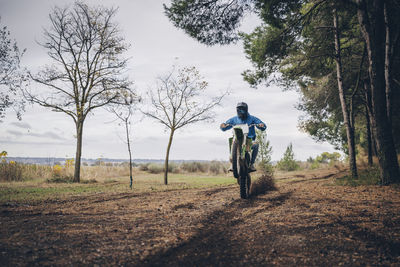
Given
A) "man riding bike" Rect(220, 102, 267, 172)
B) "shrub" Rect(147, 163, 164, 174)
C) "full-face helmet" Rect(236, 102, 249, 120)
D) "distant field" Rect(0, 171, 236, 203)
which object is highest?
"full-face helmet" Rect(236, 102, 249, 120)

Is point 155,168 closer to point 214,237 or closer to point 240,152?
point 240,152

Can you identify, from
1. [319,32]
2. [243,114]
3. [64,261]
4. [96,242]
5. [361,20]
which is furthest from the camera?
[319,32]

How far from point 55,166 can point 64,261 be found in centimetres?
1984

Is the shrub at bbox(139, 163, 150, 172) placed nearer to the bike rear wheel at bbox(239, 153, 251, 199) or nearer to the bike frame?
the bike rear wheel at bbox(239, 153, 251, 199)

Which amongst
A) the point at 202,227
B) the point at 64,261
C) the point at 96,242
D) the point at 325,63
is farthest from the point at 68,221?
the point at 325,63

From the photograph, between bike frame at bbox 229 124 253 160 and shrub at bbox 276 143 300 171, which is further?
shrub at bbox 276 143 300 171

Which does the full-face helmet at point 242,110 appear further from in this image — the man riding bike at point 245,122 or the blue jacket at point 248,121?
the blue jacket at point 248,121

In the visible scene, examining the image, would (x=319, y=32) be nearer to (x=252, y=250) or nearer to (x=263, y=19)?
(x=263, y=19)

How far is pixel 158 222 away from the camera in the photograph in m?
4.18

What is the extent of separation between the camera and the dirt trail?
260 cm

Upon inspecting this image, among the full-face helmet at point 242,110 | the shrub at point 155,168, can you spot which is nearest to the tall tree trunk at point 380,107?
the full-face helmet at point 242,110

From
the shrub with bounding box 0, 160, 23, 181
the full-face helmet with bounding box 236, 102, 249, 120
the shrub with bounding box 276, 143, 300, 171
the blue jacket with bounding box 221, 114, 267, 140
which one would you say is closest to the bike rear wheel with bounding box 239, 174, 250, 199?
the blue jacket with bounding box 221, 114, 267, 140

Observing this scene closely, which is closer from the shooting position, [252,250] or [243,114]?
[252,250]

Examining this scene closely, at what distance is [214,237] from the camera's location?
341cm
